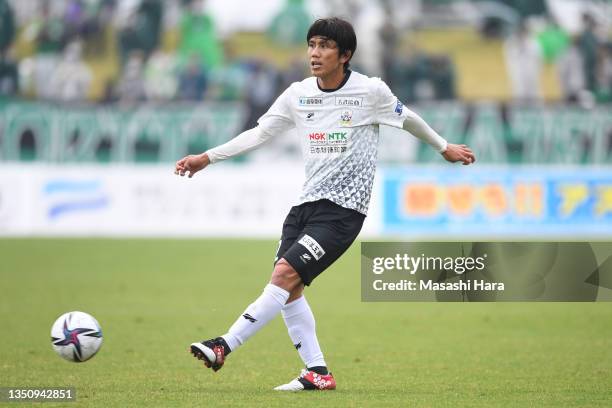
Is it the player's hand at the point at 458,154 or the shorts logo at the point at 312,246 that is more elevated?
the player's hand at the point at 458,154

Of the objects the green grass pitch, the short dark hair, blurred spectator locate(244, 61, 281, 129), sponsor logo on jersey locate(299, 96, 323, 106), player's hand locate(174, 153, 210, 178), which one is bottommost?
the green grass pitch

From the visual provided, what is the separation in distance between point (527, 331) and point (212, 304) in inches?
161

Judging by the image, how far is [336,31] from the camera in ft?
25.5

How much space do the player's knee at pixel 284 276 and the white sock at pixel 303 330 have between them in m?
0.38

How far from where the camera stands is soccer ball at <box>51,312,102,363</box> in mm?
8055

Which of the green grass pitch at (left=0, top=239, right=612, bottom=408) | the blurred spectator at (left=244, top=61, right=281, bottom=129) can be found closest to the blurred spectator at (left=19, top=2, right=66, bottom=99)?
the blurred spectator at (left=244, top=61, right=281, bottom=129)

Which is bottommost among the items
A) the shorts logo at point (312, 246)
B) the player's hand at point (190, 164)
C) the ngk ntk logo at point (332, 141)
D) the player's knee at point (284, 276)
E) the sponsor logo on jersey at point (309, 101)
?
the player's knee at point (284, 276)

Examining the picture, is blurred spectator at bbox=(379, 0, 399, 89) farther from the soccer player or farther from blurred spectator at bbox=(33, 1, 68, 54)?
the soccer player

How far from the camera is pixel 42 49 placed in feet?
102

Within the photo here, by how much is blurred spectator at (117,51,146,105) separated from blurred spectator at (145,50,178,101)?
16 centimetres

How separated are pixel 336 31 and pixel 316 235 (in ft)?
4.48

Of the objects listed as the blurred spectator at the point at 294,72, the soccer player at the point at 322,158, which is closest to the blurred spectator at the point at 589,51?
the blurred spectator at the point at 294,72

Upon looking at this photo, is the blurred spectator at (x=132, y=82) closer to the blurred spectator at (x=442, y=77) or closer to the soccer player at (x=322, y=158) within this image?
the blurred spectator at (x=442, y=77)

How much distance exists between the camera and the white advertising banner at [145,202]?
23906mm
